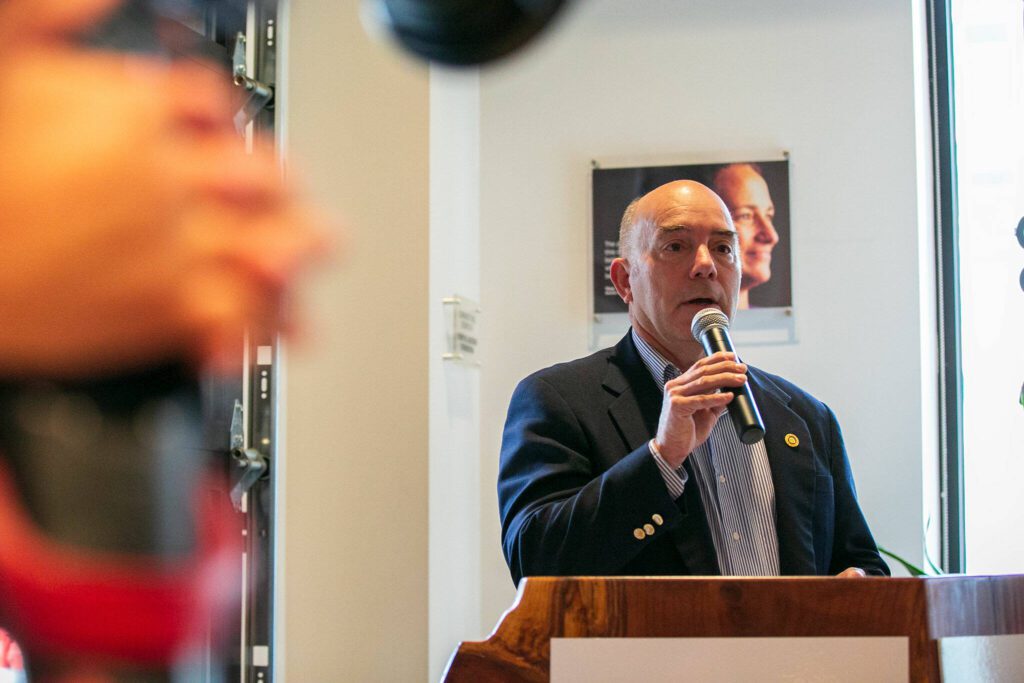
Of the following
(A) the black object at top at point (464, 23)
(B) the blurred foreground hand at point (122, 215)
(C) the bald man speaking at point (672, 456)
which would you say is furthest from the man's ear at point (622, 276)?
(B) the blurred foreground hand at point (122, 215)

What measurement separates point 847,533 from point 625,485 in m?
0.53

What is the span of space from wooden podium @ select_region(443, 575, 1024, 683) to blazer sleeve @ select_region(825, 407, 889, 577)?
30.9 inches

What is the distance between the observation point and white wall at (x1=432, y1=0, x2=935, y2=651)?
364cm

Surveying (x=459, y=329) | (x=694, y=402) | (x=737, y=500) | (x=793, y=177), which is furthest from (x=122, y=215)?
(x=793, y=177)

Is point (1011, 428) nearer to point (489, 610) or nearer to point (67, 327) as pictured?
point (489, 610)

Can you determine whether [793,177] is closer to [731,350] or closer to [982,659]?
[731,350]

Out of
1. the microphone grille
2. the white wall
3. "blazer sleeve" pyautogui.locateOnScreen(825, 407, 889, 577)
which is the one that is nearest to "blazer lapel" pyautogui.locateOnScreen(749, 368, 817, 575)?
"blazer sleeve" pyautogui.locateOnScreen(825, 407, 889, 577)

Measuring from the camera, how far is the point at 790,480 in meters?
1.87

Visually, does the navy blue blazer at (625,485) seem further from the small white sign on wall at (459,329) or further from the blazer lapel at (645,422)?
the small white sign on wall at (459,329)

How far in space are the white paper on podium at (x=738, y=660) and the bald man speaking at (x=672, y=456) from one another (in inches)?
21.6

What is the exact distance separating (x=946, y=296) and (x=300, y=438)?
2.02m

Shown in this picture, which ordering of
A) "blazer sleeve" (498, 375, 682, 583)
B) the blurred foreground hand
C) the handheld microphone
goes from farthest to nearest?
1. "blazer sleeve" (498, 375, 682, 583)
2. the handheld microphone
3. the blurred foreground hand

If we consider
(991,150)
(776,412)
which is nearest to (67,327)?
(776,412)

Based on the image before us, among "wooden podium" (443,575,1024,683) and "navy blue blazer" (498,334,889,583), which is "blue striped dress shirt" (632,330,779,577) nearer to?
"navy blue blazer" (498,334,889,583)
